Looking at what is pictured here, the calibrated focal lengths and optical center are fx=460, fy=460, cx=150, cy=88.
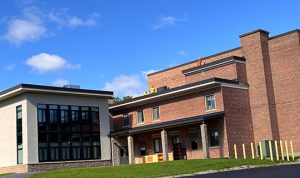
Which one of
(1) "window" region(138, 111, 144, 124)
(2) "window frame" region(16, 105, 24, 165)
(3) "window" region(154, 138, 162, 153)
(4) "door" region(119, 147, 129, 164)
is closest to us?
(2) "window frame" region(16, 105, 24, 165)

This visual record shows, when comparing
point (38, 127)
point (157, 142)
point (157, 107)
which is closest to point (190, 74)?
point (157, 107)

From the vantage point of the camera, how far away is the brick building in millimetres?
37781

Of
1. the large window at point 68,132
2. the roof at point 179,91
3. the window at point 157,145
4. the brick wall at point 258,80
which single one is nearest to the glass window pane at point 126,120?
the roof at point 179,91

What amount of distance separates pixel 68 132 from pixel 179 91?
1130 cm

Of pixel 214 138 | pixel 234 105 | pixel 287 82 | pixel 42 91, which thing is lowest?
pixel 214 138

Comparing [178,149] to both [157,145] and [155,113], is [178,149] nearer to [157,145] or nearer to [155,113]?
[157,145]

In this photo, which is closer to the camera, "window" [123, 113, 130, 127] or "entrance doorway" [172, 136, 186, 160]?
"entrance doorway" [172, 136, 186, 160]

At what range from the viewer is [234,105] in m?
38.5

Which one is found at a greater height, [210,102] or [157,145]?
[210,102]

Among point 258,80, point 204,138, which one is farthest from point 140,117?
point 258,80

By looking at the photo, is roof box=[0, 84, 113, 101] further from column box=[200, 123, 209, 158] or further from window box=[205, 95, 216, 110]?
column box=[200, 123, 209, 158]

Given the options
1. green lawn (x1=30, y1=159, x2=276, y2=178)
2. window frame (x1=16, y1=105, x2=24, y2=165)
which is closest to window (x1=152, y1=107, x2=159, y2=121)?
window frame (x1=16, y1=105, x2=24, y2=165)

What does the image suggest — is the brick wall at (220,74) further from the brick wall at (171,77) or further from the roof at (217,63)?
the brick wall at (171,77)

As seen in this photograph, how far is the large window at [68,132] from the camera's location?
4134cm
